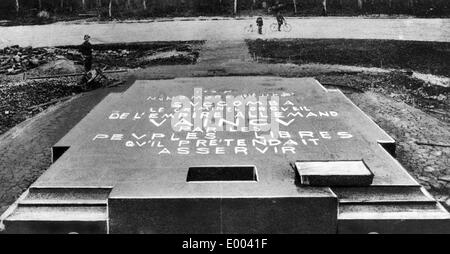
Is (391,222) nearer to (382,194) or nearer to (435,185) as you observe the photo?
(382,194)

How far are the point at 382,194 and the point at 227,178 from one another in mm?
A: 1621

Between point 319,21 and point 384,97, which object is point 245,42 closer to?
point 319,21

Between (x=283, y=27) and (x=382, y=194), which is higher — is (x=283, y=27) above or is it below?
above

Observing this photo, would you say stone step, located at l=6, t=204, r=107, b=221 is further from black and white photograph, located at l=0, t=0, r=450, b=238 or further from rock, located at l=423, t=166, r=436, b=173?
rock, located at l=423, t=166, r=436, b=173

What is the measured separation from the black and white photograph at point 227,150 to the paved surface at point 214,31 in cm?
675

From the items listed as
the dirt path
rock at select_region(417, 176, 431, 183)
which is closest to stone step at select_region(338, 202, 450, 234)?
the dirt path

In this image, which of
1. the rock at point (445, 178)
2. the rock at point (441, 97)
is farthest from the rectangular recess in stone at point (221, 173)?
the rock at point (441, 97)

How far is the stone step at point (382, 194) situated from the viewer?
4.18 metres

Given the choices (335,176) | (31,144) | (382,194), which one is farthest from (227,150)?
(31,144)

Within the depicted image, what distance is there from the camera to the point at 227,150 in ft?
17.3

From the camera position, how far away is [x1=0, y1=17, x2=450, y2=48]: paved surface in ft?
73.9

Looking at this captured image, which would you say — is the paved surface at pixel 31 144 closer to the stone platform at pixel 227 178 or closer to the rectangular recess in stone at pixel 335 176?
the stone platform at pixel 227 178
